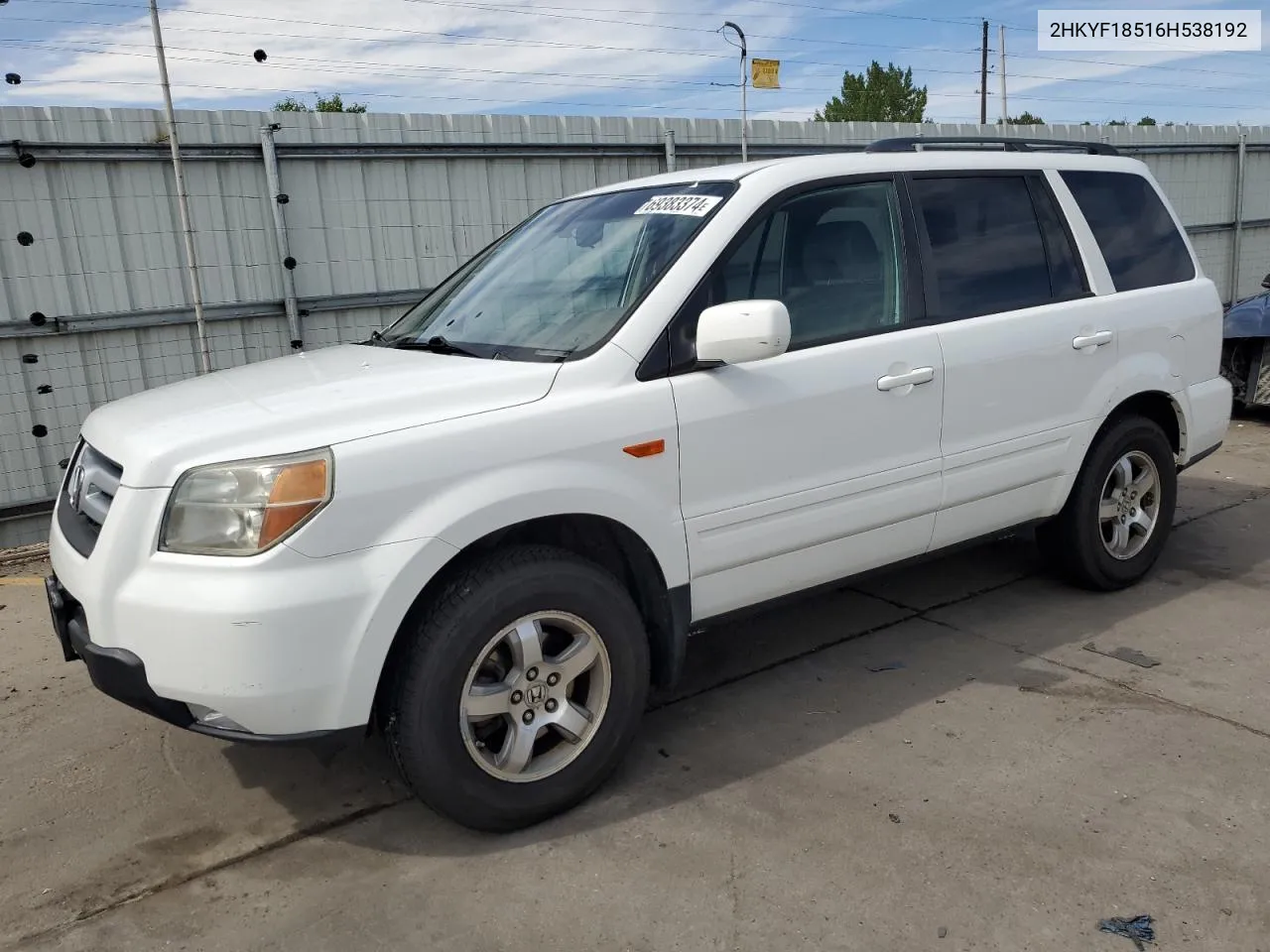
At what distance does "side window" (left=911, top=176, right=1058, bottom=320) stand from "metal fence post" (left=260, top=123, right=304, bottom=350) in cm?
477

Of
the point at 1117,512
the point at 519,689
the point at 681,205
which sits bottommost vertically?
the point at 1117,512

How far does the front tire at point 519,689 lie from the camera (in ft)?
8.94

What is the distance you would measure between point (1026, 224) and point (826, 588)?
181cm

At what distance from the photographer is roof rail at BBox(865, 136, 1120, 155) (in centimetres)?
420

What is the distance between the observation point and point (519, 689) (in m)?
2.90

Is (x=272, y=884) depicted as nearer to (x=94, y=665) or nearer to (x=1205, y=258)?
(x=94, y=665)

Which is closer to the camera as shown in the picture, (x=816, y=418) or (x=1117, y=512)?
(x=816, y=418)

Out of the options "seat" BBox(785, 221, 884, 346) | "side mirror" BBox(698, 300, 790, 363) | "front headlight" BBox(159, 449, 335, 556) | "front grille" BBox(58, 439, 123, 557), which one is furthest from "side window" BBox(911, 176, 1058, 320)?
"front grille" BBox(58, 439, 123, 557)

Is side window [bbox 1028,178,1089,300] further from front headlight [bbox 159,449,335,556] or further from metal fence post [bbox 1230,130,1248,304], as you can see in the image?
metal fence post [bbox 1230,130,1248,304]

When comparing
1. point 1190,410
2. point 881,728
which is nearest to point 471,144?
point 1190,410

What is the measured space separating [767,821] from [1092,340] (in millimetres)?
2499

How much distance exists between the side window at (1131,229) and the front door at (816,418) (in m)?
1.23

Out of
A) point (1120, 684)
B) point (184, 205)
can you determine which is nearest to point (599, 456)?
point (1120, 684)

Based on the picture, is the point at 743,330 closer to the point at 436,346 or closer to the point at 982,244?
the point at 436,346
